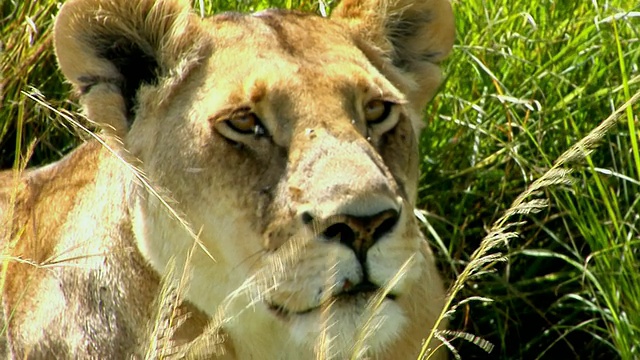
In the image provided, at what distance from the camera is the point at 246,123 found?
115 inches

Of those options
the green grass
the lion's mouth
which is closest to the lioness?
the lion's mouth

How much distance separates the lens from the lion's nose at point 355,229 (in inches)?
101

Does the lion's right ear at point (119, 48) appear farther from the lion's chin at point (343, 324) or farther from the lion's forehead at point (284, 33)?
the lion's chin at point (343, 324)

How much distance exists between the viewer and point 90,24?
307 centimetres

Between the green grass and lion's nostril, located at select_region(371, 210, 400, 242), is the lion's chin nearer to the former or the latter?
lion's nostril, located at select_region(371, 210, 400, 242)

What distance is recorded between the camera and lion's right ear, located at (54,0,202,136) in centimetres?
307

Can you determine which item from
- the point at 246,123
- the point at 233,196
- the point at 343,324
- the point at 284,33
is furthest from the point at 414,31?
the point at 343,324

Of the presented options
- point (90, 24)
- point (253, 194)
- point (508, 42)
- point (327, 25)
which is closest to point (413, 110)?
point (327, 25)

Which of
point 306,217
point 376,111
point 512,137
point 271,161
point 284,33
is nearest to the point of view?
point 306,217

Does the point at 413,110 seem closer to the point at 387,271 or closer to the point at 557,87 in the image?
the point at 387,271

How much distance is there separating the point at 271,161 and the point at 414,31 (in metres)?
0.89

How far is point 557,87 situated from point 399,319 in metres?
1.92

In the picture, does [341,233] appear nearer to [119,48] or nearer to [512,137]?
[119,48]

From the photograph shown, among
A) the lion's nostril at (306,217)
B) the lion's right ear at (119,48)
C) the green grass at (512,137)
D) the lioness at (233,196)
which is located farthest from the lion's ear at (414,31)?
the lion's nostril at (306,217)
